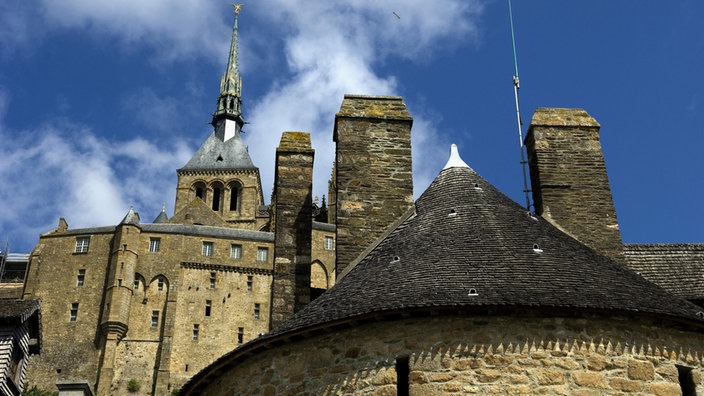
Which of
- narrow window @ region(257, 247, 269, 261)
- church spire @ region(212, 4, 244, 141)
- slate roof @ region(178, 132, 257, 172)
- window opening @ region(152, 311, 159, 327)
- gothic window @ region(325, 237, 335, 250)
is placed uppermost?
church spire @ region(212, 4, 244, 141)

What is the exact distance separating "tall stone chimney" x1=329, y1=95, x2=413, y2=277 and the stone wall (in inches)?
113

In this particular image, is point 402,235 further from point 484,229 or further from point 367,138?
point 367,138

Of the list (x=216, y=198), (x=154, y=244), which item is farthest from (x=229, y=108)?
(x=154, y=244)

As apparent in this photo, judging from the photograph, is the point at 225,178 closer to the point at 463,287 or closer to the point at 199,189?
the point at 199,189

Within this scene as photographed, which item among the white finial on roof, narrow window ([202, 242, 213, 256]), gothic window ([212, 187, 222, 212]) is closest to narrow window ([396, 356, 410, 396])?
the white finial on roof

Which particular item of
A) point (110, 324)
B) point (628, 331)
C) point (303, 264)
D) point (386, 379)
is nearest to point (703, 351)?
point (628, 331)

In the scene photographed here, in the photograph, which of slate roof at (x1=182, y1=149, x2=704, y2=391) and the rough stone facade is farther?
the rough stone facade

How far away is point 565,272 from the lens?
30.0 ft

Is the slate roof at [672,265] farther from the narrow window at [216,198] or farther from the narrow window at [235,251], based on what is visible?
the narrow window at [216,198]

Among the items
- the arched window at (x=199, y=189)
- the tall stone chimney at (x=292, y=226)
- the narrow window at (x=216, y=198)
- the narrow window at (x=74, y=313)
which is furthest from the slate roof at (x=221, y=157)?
the tall stone chimney at (x=292, y=226)

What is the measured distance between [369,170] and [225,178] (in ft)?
277

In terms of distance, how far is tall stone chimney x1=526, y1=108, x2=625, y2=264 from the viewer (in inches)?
485

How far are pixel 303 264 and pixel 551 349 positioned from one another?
173 inches

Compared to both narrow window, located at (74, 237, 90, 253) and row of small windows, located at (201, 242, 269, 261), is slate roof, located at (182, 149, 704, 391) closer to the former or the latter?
row of small windows, located at (201, 242, 269, 261)
